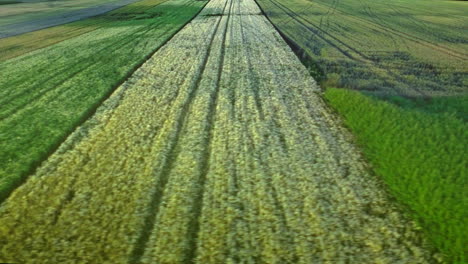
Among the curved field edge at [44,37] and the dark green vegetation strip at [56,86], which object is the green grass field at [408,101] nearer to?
the dark green vegetation strip at [56,86]

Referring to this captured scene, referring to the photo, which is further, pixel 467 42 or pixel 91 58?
pixel 467 42

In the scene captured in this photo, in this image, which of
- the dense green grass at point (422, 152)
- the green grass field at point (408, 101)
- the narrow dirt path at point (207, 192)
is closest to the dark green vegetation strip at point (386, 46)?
the green grass field at point (408, 101)

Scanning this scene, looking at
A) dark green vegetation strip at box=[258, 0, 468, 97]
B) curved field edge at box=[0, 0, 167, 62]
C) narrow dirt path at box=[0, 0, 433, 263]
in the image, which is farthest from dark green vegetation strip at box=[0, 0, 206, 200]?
dark green vegetation strip at box=[258, 0, 468, 97]

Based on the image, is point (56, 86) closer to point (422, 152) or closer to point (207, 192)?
point (207, 192)

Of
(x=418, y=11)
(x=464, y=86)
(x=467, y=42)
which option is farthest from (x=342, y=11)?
(x=464, y=86)

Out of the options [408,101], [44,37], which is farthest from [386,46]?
[44,37]

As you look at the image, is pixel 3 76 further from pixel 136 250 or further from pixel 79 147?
pixel 136 250
